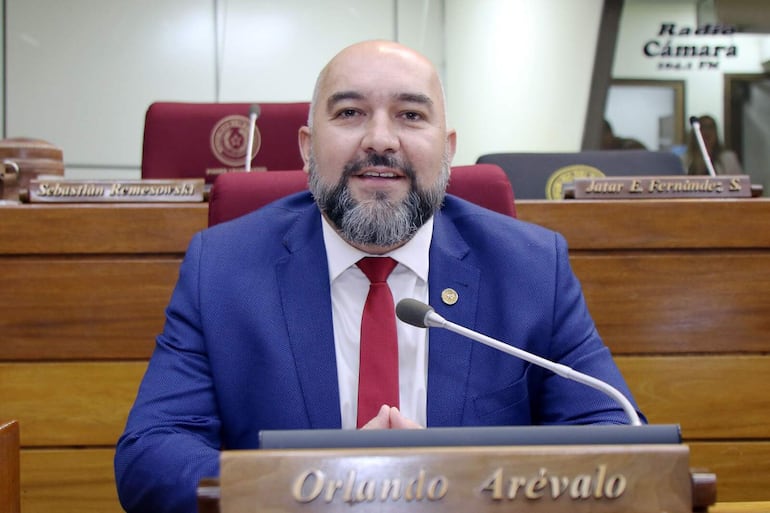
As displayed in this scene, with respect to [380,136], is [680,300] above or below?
below

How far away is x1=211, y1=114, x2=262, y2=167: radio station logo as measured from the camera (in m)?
2.84

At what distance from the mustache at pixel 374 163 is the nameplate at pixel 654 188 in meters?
0.83

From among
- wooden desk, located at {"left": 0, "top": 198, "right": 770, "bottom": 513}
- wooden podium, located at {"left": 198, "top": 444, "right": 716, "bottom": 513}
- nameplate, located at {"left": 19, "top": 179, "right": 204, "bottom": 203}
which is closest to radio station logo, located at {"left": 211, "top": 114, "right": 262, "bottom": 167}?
nameplate, located at {"left": 19, "top": 179, "right": 204, "bottom": 203}

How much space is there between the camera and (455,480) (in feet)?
2.73

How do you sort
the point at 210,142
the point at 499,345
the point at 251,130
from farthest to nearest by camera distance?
the point at 210,142 → the point at 251,130 → the point at 499,345

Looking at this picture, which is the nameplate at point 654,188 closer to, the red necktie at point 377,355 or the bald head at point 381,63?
the bald head at point 381,63

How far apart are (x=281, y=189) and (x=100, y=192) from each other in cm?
62

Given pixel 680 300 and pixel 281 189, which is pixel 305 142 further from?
pixel 680 300

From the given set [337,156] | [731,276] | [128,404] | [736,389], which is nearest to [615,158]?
[731,276]

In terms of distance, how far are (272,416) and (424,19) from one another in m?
4.86

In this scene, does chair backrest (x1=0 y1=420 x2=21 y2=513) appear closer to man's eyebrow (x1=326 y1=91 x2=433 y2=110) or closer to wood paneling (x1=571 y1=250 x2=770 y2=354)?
man's eyebrow (x1=326 y1=91 x2=433 y2=110)

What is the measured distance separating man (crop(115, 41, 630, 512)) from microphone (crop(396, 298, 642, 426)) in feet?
0.99

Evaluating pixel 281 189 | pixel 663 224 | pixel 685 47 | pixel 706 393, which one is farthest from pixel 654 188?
pixel 685 47

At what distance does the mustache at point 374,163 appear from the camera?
5.40ft
